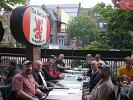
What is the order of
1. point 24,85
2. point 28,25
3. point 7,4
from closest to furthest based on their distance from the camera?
point 24,85, point 28,25, point 7,4

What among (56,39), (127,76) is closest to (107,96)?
(127,76)

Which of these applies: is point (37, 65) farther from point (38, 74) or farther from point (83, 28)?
point (83, 28)

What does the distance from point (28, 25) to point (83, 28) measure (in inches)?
2190

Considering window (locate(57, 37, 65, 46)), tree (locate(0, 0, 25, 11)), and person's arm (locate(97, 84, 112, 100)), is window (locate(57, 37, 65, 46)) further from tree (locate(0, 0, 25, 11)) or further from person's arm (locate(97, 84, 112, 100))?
person's arm (locate(97, 84, 112, 100))

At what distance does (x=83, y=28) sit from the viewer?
6325 centimetres

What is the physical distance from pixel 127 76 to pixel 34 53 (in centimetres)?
276

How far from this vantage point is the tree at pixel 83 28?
63.0 m

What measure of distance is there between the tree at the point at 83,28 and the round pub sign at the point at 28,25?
178ft

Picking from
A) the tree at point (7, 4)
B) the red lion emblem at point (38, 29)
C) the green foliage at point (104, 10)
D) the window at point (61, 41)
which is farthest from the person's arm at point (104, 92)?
the window at point (61, 41)

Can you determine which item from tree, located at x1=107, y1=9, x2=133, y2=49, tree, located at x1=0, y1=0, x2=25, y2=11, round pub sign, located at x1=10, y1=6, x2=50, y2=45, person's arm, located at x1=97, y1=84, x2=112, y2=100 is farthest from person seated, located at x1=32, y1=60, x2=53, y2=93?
tree, located at x1=107, y1=9, x2=133, y2=49

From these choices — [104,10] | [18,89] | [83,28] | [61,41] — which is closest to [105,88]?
[18,89]

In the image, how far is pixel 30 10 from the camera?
315 inches

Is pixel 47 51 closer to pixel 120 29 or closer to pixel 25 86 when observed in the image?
pixel 120 29

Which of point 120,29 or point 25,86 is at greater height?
point 120,29
